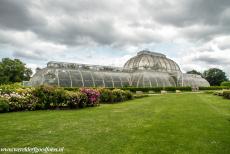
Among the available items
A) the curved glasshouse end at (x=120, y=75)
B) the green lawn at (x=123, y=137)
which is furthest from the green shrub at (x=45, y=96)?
the curved glasshouse end at (x=120, y=75)

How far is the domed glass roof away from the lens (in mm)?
67625

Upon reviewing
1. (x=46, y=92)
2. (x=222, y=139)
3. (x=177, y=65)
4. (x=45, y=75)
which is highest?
(x=177, y=65)

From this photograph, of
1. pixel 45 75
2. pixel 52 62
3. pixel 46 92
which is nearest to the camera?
pixel 46 92

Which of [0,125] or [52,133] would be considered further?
[0,125]

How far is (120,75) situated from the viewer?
179 feet

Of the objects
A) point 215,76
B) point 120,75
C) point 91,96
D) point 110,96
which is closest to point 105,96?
point 110,96

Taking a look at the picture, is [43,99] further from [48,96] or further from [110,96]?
[110,96]

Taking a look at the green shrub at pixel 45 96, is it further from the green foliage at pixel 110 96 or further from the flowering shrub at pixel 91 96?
the green foliage at pixel 110 96

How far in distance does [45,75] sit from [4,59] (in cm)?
4057

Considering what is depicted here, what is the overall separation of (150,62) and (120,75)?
54.5 ft

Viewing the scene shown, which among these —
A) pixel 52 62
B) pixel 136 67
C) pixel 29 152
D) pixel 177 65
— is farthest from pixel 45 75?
pixel 177 65

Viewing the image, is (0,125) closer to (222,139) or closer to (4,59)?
(222,139)

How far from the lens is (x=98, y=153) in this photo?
6230 mm

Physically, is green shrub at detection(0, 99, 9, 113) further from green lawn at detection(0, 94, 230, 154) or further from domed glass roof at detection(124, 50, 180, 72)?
domed glass roof at detection(124, 50, 180, 72)
